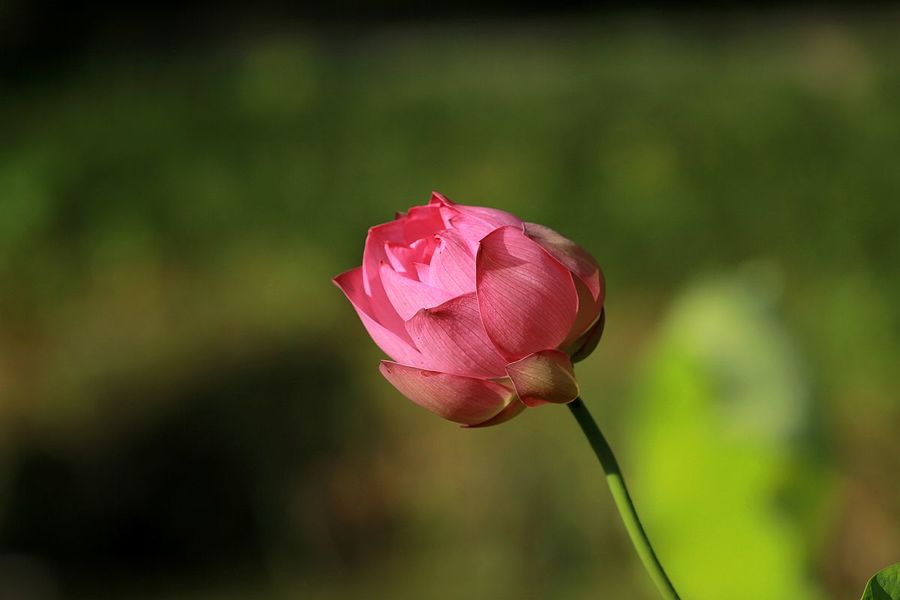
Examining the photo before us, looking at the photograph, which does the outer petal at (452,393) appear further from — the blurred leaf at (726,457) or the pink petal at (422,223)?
the blurred leaf at (726,457)

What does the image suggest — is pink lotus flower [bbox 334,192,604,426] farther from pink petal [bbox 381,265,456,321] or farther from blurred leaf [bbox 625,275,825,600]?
blurred leaf [bbox 625,275,825,600]

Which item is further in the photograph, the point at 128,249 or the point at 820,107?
the point at 820,107

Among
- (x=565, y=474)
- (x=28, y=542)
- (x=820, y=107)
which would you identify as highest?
(x=820, y=107)

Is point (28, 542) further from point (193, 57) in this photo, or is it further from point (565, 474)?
point (193, 57)

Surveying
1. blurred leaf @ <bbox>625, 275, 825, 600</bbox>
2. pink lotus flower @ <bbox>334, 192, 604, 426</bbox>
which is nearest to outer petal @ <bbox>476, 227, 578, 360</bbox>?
pink lotus flower @ <bbox>334, 192, 604, 426</bbox>

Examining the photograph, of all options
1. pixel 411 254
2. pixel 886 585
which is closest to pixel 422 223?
pixel 411 254

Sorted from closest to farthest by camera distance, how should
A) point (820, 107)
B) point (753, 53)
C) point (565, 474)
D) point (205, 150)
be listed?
1. point (565, 474)
2. point (820, 107)
3. point (205, 150)
4. point (753, 53)

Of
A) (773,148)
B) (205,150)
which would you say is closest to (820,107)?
(773,148)
